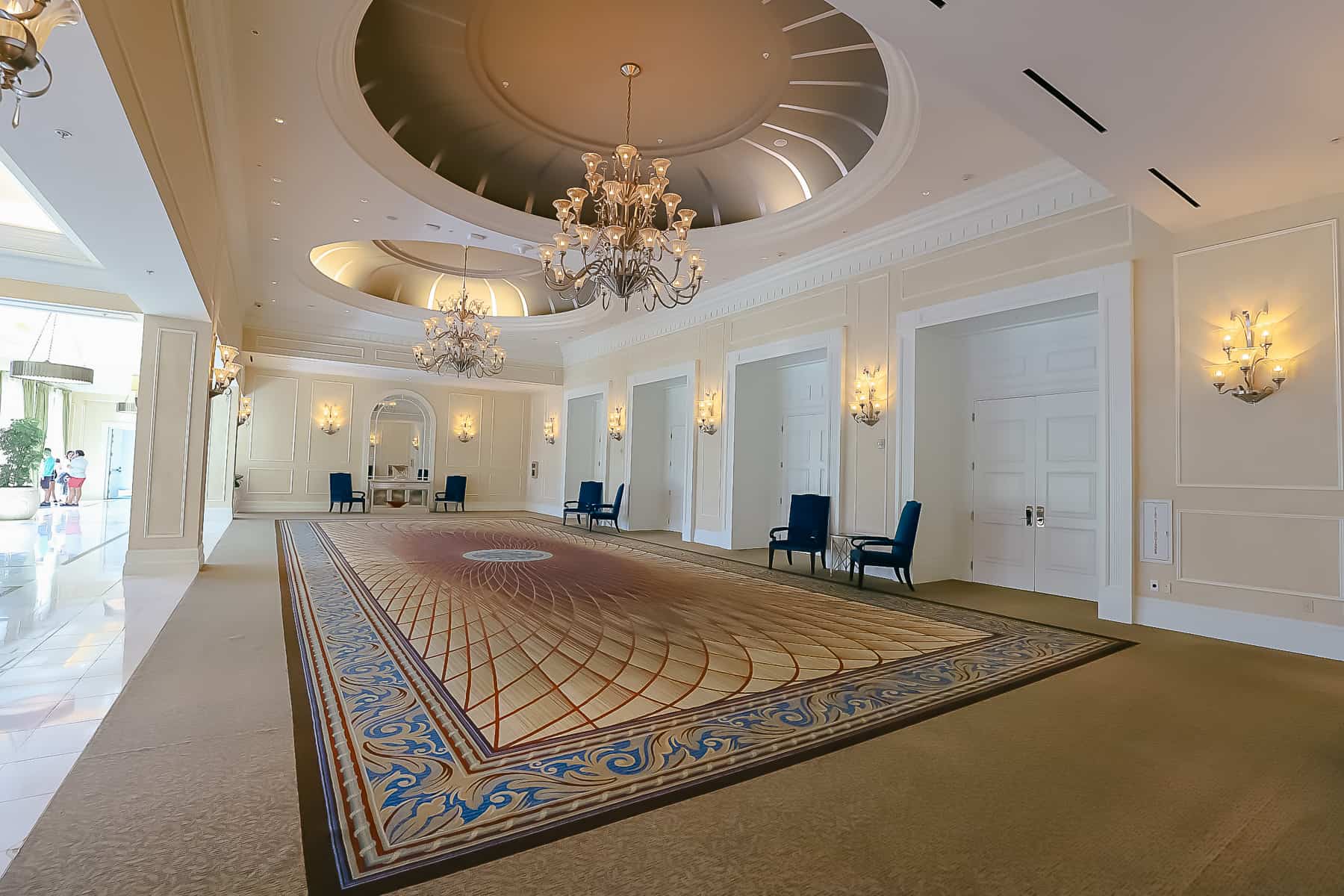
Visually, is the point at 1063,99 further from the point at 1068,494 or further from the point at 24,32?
the point at 24,32


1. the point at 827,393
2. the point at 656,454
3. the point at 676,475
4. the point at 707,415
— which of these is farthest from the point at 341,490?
the point at 827,393

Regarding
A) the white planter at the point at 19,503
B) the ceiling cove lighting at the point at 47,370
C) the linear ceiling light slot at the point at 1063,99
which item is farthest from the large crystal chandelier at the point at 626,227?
the white planter at the point at 19,503

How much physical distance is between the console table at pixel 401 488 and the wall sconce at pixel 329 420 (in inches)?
56.1

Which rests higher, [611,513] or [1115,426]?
[1115,426]

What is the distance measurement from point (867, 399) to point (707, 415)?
10.3 feet

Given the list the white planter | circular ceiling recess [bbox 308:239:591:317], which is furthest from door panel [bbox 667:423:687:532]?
the white planter

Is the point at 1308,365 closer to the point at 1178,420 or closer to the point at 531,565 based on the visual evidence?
the point at 1178,420

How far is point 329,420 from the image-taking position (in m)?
15.0

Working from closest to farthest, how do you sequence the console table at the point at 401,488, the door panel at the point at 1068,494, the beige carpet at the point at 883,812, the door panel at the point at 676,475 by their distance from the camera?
the beige carpet at the point at 883,812 → the door panel at the point at 1068,494 → the door panel at the point at 676,475 → the console table at the point at 401,488

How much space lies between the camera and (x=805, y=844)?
207 centimetres

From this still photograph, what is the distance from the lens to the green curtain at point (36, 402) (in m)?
13.8

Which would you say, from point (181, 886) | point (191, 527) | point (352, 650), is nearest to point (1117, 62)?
point (181, 886)

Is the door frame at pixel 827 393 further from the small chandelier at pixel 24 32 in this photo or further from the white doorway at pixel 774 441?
the small chandelier at pixel 24 32

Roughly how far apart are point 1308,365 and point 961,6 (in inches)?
150
